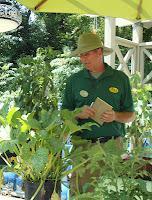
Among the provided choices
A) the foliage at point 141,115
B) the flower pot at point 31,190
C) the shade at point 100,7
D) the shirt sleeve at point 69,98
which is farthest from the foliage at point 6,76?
the flower pot at point 31,190

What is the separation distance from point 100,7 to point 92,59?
0.47 metres

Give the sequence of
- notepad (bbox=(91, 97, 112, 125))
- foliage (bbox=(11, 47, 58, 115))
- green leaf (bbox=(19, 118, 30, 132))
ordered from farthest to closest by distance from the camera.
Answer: foliage (bbox=(11, 47, 58, 115))
notepad (bbox=(91, 97, 112, 125))
green leaf (bbox=(19, 118, 30, 132))

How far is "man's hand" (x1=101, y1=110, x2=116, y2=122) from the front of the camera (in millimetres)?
2338

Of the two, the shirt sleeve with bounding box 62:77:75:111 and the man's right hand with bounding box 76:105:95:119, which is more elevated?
the shirt sleeve with bounding box 62:77:75:111

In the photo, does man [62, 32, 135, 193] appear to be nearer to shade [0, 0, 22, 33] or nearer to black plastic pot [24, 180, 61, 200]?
black plastic pot [24, 180, 61, 200]

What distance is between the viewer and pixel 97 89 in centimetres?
254

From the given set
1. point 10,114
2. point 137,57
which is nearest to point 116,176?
point 10,114

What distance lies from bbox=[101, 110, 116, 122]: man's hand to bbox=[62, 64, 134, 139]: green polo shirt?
0.31 feet

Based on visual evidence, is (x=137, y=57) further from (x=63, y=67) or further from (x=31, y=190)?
(x=31, y=190)

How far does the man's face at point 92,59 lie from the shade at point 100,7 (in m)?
0.38

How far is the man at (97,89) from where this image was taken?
8.13 feet

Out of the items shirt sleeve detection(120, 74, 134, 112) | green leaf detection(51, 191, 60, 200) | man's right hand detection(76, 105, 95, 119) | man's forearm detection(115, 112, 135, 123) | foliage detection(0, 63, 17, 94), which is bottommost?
green leaf detection(51, 191, 60, 200)

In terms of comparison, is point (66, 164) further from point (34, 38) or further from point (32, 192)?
point (34, 38)

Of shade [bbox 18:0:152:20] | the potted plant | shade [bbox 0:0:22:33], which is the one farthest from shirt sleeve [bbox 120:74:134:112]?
shade [bbox 0:0:22:33]
